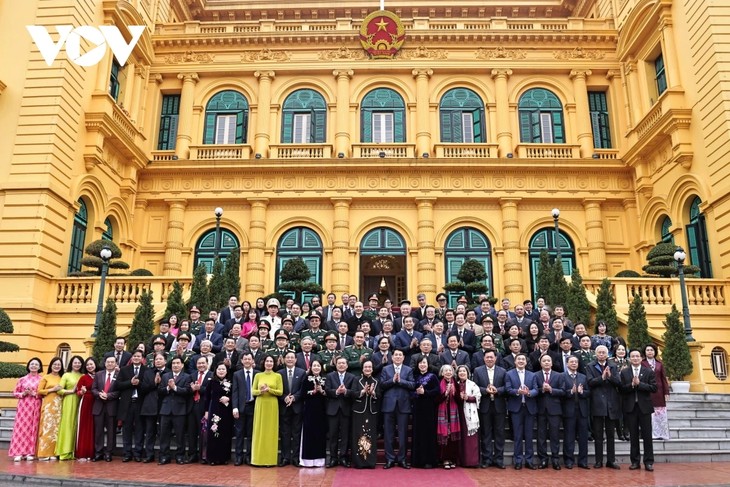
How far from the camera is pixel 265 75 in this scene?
21844 mm

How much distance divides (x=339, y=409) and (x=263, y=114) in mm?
15376

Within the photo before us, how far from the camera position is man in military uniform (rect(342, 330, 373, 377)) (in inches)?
361

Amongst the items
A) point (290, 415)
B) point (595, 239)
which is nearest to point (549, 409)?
point (290, 415)

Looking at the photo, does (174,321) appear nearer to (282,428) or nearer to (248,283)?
(282,428)

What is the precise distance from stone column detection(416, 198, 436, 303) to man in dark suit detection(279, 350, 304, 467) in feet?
36.4

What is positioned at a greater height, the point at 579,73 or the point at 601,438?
the point at 579,73

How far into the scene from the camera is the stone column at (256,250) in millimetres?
19703

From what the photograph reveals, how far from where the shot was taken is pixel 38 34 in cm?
1591

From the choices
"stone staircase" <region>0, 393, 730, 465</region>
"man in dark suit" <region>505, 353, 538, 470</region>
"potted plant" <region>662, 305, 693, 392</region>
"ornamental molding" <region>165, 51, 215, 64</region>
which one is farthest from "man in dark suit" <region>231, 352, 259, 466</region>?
"ornamental molding" <region>165, 51, 215, 64</region>

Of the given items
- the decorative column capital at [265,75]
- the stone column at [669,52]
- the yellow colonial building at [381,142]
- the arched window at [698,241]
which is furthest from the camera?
the decorative column capital at [265,75]

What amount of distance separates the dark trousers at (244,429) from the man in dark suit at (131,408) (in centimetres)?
159

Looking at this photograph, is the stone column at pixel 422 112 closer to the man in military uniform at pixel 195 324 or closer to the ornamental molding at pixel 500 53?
the ornamental molding at pixel 500 53

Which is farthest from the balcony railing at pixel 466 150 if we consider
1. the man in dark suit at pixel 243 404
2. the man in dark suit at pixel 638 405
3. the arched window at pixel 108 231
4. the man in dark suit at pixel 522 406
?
the man in dark suit at pixel 243 404

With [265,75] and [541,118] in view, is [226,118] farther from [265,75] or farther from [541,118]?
[541,118]
